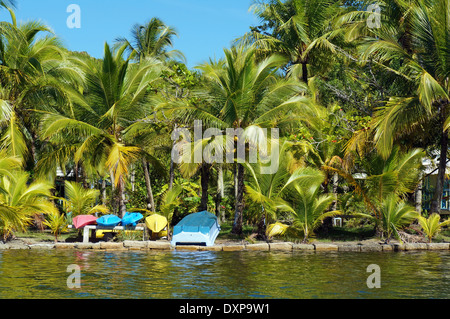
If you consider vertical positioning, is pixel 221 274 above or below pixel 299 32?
below

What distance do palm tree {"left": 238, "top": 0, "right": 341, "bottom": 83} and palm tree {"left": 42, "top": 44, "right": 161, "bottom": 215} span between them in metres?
5.86

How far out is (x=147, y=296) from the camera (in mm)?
10898

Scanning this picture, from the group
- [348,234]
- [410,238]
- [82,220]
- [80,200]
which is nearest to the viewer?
[410,238]

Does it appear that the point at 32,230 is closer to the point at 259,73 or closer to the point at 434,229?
the point at 259,73

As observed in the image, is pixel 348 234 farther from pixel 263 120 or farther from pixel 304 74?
pixel 304 74

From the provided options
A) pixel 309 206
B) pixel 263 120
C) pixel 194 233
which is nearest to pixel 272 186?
pixel 309 206

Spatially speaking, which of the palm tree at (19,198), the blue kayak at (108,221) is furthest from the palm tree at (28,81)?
the blue kayak at (108,221)

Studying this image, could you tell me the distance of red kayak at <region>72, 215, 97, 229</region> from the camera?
2064 cm

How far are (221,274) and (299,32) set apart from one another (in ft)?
46.9

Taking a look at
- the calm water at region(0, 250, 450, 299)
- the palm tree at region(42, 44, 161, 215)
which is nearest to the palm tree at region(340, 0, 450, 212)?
the calm water at region(0, 250, 450, 299)

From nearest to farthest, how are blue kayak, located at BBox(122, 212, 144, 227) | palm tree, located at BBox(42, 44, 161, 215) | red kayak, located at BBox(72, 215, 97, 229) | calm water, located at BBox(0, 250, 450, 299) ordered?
1. calm water, located at BBox(0, 250, 450, 299)
2. red kayak, located at BBox(72, 215, 97, 229)
3. blue kayak, located at BBox(122, 212, 144, 227)
4. palm tree, located at BBox(42, 44, 161, 215)

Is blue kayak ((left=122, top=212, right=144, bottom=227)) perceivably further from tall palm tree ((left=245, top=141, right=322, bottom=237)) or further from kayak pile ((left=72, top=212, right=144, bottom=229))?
tall palm tree ((left=245, top=141, right=322, bottom=237))

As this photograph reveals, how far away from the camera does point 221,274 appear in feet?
44.8

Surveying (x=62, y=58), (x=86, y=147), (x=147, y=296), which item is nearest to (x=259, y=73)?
(x=86, y=147)
